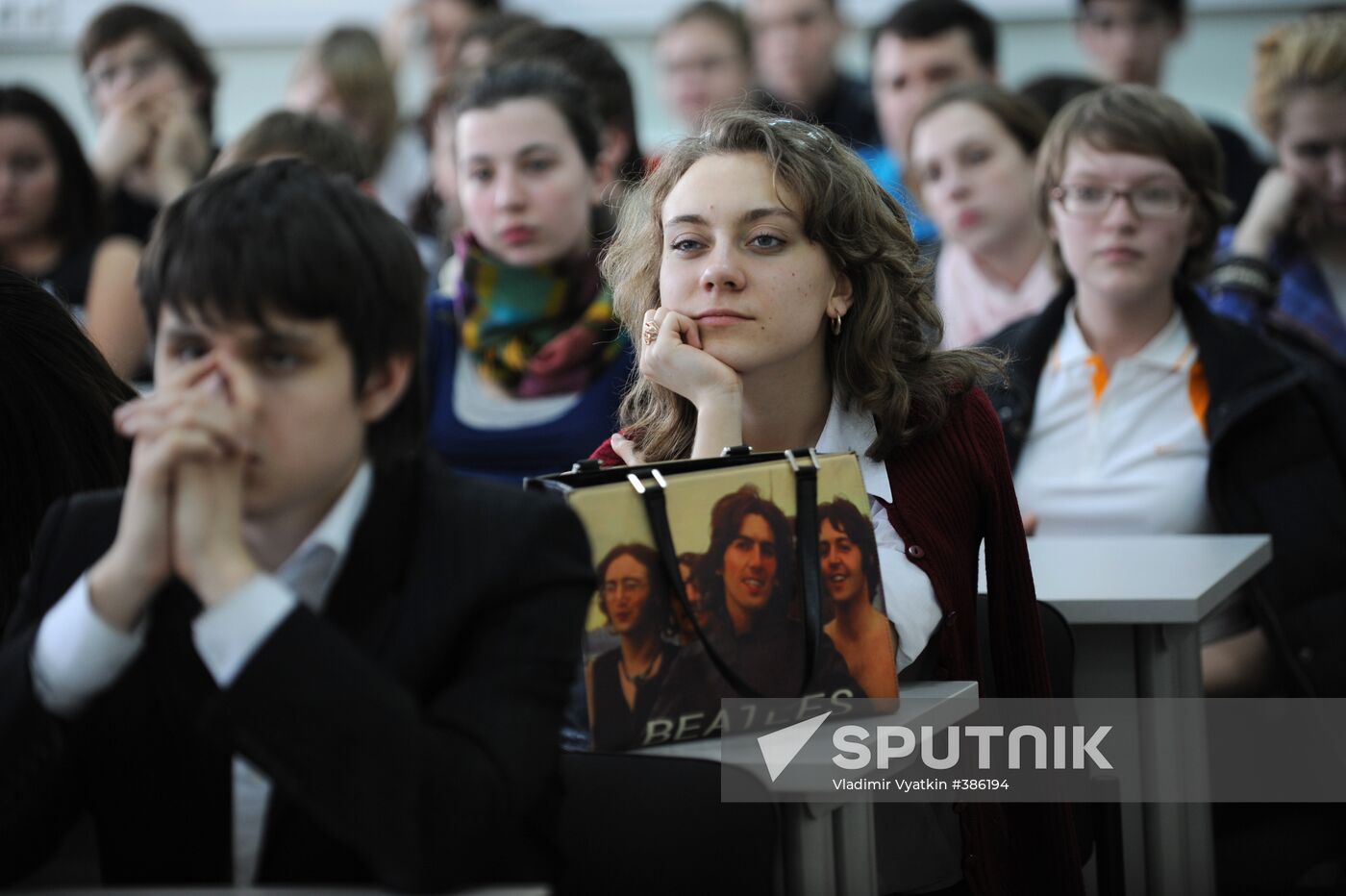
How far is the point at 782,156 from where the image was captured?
211 cm

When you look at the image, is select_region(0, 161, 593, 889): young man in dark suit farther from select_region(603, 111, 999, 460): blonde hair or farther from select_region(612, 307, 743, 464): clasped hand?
select_region(603, 111, 999, 460): blonde hair

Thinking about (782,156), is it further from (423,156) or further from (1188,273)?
(423,156)

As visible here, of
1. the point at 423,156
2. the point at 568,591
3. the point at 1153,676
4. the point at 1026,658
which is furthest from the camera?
the point at 423,156

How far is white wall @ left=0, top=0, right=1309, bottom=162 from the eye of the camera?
5.50 m

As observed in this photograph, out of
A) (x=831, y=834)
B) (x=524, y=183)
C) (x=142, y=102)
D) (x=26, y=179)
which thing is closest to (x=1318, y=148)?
(x=524, y=183)

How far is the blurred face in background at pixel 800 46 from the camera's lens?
511cm

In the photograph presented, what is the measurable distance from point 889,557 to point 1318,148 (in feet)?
7.38

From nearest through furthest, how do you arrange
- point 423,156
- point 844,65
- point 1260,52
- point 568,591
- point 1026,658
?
point 568,591 → point 1026,658 → point 1260,52 → point 423,156 → point 844,65

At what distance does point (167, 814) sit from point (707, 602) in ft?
1.80

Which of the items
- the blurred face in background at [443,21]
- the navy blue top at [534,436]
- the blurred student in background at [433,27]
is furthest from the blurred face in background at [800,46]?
the navy blue top at [534,436]

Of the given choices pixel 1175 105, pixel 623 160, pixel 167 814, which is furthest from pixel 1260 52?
pixel 167 814

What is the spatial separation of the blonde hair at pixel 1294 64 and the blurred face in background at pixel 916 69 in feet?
3.05

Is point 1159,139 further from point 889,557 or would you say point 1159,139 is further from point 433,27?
point 433,27

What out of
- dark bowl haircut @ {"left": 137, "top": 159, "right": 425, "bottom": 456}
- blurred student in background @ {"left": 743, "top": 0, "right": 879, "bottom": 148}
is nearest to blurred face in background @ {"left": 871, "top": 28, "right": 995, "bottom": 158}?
blurred student in background @ {"left": 743, "top": 0, "right": 879, "bottom": 148}
